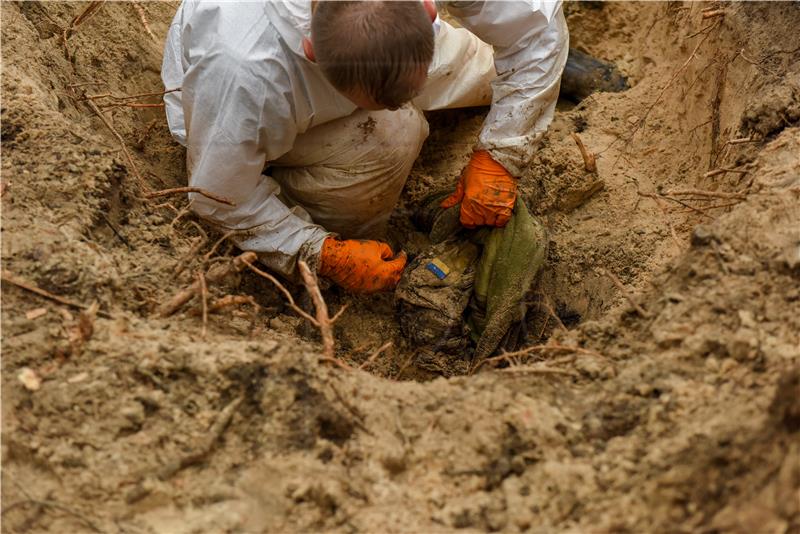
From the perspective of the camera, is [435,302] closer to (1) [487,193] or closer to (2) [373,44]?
(1) [487,193]

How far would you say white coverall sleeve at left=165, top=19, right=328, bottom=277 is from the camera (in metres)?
1.89

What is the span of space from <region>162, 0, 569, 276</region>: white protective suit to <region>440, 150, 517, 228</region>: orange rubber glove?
0.04 meters

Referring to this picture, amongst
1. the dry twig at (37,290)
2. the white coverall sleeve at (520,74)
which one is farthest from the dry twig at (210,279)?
the white coverall sleeve at (520,74)

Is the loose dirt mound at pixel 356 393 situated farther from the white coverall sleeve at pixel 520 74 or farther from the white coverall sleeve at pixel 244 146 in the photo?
the white coverall sleeve at pixel 520 74

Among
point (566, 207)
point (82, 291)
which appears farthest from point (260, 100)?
point (566, 207)

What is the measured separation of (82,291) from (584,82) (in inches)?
79.3

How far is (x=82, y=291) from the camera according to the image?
1572mm

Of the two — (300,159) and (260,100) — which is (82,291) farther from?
(300,159)

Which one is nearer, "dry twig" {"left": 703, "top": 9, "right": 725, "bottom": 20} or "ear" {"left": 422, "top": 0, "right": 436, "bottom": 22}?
"ear" {"left": 422, "top": 0, "right": 436, "bottom": 22}

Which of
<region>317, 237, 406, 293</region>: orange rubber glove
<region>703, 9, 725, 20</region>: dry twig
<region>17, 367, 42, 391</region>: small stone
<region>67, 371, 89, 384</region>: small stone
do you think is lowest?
<region>317, 237, 406, 293</region>: orange rubber glove

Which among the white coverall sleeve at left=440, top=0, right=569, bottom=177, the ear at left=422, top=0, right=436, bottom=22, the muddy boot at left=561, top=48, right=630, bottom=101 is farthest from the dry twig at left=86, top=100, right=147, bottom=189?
the muddy boot at left=561, top=48, right=630, bottom=101

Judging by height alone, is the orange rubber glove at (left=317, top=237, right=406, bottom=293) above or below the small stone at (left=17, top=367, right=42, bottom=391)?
below

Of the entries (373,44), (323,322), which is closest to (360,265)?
(323,322)

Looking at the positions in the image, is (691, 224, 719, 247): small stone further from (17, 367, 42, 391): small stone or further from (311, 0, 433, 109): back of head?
(17, 367, 42, 391): small stone
